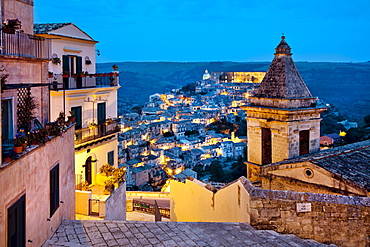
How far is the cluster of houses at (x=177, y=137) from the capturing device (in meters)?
74.1

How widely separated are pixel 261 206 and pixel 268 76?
8.26 m

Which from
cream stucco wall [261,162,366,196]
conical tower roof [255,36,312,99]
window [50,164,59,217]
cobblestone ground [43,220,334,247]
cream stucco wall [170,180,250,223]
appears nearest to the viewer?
cobblestone ground [43,220,334,247]

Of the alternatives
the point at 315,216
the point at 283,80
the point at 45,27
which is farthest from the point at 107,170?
the point at 315,216

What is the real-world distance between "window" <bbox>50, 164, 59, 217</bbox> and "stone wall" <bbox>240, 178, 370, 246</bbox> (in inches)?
164

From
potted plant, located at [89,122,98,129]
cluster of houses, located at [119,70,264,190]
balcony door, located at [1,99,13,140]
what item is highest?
balcony door, located at [1,99,13,140]

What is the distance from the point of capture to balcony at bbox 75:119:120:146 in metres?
15.8

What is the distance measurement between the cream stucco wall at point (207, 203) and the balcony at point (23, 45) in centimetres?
579

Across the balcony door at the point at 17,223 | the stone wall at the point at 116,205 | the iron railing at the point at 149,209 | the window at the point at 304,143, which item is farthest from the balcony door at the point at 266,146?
the balcony door at the point at 17,223

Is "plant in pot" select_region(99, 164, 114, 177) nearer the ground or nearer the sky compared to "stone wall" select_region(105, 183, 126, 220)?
nearer the sky

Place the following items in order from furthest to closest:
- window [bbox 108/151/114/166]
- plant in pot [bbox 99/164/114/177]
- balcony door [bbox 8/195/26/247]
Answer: window [bbox 108/151/114/166]
plant in pot [bbox 99/164/114/177]
balcony door [bbox 8/195/26/247]

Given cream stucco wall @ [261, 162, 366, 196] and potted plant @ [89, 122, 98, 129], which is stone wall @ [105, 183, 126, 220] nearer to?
potted plant @ [89, 122, 98, 129]

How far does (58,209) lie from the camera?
28.2 feet

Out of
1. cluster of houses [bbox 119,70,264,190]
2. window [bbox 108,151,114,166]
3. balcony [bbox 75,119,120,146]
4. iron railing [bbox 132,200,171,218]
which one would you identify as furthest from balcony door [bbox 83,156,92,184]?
cluster of houses [bbox 119,70,264,190]

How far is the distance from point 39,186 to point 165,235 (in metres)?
2.61
